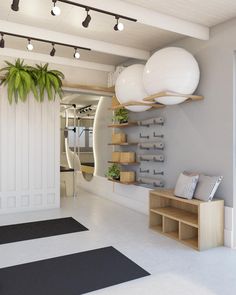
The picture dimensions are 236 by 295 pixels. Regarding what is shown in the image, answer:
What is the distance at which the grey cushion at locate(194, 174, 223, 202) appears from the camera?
10.4 feet

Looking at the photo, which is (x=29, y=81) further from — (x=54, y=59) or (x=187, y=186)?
(x=187, y=186)

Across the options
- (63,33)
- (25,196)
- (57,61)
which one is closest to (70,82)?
(57,61)

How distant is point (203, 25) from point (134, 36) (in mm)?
995

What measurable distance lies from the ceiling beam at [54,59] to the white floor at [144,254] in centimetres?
273

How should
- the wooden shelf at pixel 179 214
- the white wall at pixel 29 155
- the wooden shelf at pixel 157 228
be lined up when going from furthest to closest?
the white wall at pixel 29 155 < the wooden shelf at pixel 157 228 < the wooden shelf at pixel 179 214

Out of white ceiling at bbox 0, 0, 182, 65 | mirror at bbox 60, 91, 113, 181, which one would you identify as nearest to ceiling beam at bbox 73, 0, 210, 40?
white ceiling at bbox 0, 0, 182, 65

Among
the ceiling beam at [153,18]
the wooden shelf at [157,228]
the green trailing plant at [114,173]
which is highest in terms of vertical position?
the ceiling beam at [153,18]

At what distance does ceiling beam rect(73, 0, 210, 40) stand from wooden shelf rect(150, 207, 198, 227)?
2.31 meters

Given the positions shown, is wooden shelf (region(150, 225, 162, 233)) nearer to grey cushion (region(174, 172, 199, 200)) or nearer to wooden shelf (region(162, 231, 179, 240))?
wooden shelf (region(162, 231, 179, 240))

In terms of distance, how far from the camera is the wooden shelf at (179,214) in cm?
323

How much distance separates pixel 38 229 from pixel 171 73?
2774 millimetres

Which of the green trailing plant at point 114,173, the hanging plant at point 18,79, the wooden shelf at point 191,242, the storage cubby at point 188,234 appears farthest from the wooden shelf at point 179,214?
the hanging plant at point 18,79

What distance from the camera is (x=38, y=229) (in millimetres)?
3818

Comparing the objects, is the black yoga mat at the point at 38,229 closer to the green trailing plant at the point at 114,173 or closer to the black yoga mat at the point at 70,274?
the black yoga mat at the point at 70,274
